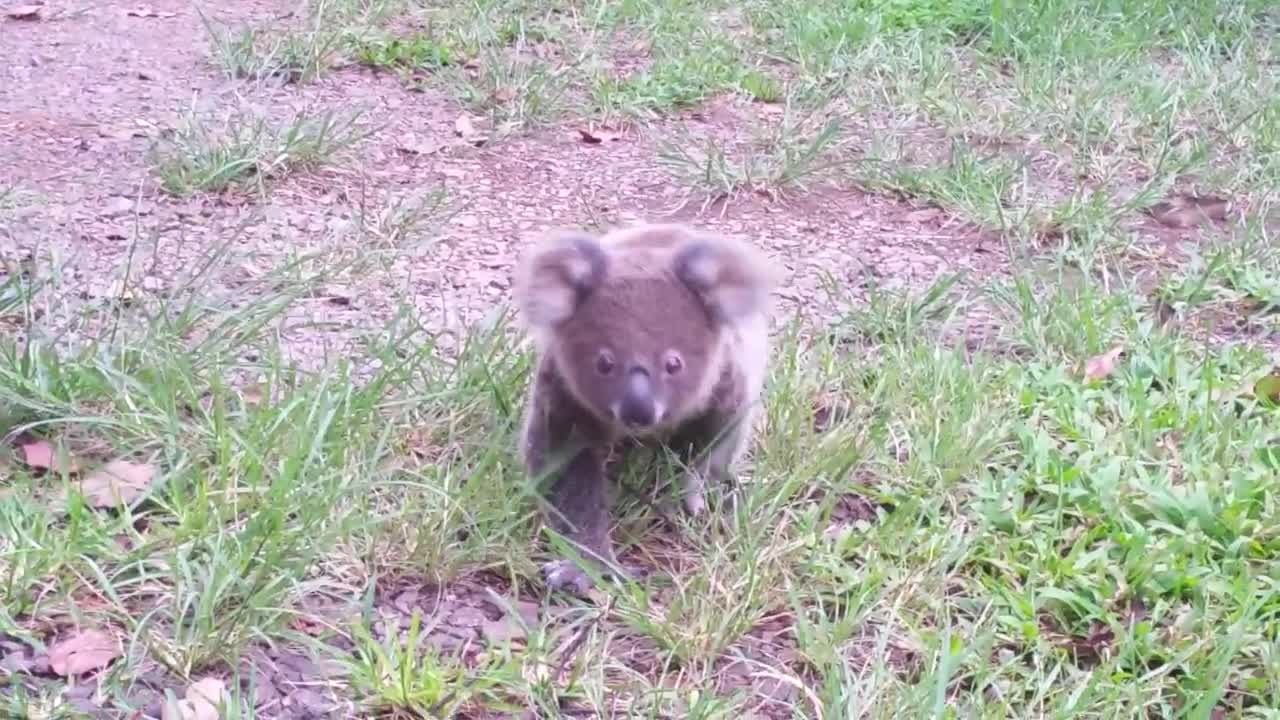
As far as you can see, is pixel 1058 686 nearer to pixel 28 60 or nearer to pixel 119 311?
pixel 119 311

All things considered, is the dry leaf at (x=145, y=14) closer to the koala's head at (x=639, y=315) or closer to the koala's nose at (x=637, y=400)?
the koala's head at (x=639, y=315)

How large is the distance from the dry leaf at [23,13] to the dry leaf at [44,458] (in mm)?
3903

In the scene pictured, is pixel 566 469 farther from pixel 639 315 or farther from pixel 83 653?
pixel 83 653

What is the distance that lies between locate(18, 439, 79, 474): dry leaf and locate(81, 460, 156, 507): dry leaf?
53 mm

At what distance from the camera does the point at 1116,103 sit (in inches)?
224

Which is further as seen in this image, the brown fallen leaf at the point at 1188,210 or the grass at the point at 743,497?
the brown fallen leaf at the point at 1188,210

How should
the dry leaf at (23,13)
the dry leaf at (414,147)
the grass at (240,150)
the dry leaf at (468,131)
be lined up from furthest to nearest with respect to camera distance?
the dry leaf at (23,13)
the dry leaf at (468,131)
the dry leaf at (414,147)
the grass at (240,150)

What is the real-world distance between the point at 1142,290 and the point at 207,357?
2961 mm

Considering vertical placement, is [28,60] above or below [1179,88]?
below

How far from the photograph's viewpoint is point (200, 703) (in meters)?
2.37

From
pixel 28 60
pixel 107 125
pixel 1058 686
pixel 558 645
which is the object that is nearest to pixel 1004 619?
pixel 1058 686

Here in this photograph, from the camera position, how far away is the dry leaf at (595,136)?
556cm

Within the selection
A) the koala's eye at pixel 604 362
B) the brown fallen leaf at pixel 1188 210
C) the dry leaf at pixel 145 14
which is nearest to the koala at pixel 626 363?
the koala's eye at pixel 604 362

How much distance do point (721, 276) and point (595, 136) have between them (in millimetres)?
2713
